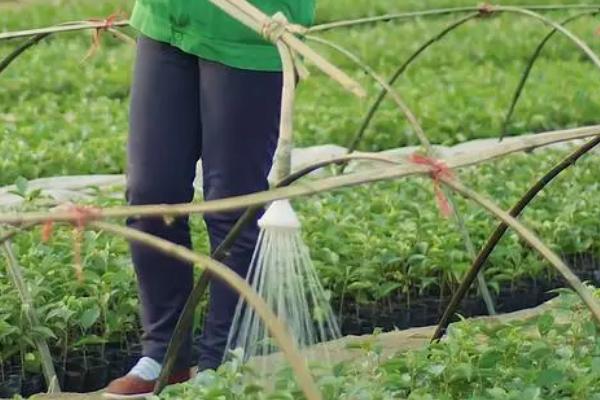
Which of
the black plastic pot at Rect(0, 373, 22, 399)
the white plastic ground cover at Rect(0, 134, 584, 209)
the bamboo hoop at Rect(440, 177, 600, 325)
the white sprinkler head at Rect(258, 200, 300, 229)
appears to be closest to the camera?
the bamboo hoop at Rect(440, 177, 600, 325)

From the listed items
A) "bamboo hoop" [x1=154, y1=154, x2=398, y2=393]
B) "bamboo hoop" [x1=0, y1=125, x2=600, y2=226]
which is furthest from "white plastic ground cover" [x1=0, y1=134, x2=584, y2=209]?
"bamboo hoop" [x1=0, y1=125, x2=600, y2=226]

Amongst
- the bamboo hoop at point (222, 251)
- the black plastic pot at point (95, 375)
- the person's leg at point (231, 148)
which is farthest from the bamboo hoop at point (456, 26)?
the black plastic pot at point (95, 375)

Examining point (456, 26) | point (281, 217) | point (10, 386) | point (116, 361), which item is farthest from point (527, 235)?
point (456, 26)

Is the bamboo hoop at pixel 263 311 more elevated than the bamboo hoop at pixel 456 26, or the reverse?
the bamboo hoop at pixel 456 26

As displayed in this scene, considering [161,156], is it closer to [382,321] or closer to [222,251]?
[222,251]

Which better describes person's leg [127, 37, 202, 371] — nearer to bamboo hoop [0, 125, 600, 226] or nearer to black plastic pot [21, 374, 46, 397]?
black plastic pot [21, 374, 46, 397]

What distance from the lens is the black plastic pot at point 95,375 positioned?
4.28m

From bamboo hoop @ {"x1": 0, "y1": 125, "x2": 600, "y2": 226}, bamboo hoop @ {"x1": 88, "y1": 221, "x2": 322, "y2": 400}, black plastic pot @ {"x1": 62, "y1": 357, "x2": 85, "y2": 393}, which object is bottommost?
black plastic pot @ {"x1": 62, "y1": 357, "x2": 85, "y2": 393}

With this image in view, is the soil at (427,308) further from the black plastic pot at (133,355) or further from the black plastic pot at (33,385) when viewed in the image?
the black plastic pot at (33,385)

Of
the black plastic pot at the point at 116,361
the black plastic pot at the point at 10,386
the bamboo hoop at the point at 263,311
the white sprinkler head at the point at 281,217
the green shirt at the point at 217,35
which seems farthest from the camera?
the black plastic pot at the point at 116,361

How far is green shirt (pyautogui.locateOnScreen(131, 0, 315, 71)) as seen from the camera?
→ 3688mm

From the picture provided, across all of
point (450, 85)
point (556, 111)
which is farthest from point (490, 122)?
point (450, 85)

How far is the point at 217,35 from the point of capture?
12.1ft

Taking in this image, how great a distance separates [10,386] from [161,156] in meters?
0.81
